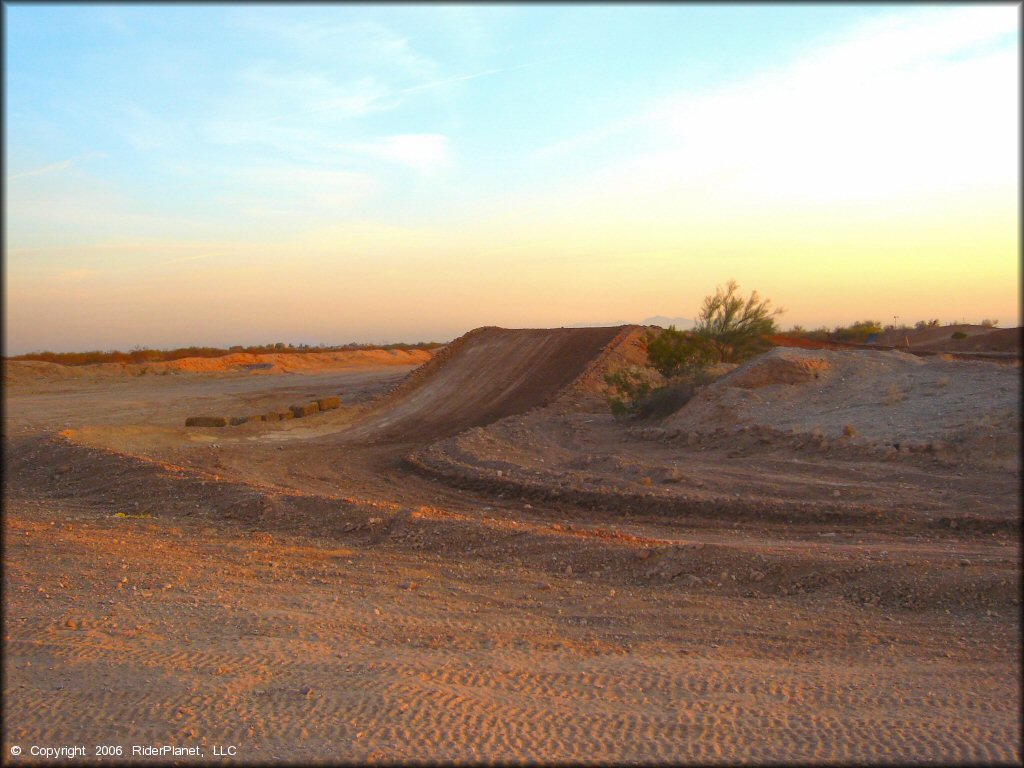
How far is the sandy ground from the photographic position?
4.82 meters

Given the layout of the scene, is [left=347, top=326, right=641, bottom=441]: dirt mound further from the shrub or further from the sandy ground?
the sandy ground

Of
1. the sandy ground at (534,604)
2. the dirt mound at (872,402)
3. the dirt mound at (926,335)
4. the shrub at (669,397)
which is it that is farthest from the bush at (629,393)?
the dirt mound at (926,335)

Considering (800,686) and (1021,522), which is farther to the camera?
(1021,522)

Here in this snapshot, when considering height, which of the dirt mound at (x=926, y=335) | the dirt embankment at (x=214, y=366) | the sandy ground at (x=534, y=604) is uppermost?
the dirt mound at (x=926, y=335)

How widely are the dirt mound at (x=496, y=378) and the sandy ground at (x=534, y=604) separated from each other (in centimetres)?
611

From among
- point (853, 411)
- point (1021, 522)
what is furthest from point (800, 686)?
point (853, 411)

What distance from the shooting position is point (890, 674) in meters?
5.82

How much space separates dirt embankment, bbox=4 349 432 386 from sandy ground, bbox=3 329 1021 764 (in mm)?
27060

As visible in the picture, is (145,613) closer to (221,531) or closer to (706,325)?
(221,531)

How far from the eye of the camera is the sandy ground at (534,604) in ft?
15.8

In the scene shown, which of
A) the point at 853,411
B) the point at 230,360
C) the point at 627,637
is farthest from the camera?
the point at 230,360

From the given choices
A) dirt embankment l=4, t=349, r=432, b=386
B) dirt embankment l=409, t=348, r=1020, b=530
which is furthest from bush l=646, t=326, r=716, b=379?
dirt embankment l=4, t=349, r=432, b=386

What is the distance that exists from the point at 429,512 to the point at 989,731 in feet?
27.2

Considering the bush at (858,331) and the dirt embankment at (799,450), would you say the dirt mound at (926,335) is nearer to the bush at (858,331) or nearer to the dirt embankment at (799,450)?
the bush at (858,331)
